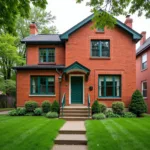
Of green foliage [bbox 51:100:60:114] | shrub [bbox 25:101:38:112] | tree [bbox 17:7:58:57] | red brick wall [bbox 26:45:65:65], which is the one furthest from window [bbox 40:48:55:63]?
tree [bbox 17:7:58:57]

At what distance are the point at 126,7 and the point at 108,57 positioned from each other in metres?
9.40

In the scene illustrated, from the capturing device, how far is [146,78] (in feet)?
73.2

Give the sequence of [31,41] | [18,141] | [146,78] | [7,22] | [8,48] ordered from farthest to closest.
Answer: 1. [8,48]
2. [146,78]
3. [31,41]
4. [7,22]
5. [18,141]

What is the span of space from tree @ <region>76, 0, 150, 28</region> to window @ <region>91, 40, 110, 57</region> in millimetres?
9141

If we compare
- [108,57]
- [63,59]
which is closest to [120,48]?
[108,57]

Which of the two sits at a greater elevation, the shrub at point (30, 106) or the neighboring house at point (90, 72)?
the neighboring house at point (90, 72)

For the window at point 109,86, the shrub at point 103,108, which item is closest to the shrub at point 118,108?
the shrub at point 103,108

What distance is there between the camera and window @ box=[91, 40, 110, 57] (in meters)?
18.6

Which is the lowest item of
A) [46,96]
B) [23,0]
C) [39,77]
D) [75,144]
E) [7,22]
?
[75,144]

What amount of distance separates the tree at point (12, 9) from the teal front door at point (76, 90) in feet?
32.4

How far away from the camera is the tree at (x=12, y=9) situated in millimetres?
8445

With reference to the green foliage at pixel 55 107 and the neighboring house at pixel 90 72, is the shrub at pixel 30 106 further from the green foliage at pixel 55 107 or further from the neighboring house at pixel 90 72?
the green foliage at pixel 55 107

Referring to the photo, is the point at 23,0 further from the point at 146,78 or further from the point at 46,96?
the point at 146,78

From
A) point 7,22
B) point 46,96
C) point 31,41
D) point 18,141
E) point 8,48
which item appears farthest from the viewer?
point 8,48
